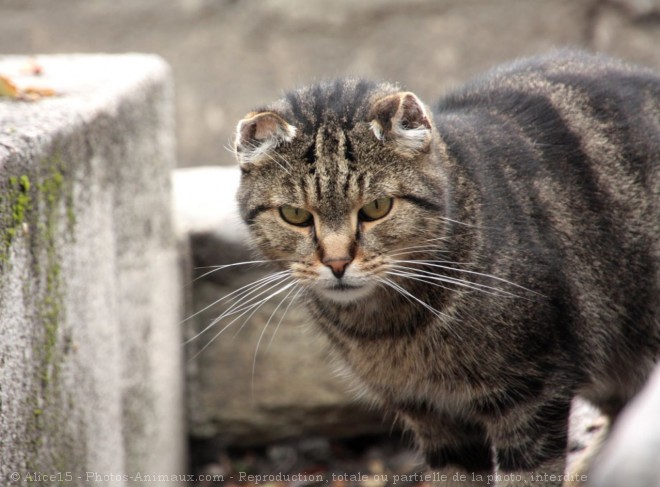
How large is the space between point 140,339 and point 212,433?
1150 millimetres

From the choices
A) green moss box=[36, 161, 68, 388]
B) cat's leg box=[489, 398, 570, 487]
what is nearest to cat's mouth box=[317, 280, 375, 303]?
cat's leg box=[489, 398, 570, 487]

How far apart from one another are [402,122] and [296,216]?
0.40 m

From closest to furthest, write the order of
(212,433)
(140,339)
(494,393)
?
(494,393) → (140,339) → (212,433)

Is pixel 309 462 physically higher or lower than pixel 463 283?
A: lower

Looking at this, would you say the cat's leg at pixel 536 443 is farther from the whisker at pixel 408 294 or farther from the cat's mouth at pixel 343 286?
the cat's mouth at pixel 343 286

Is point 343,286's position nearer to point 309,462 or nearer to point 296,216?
point 296,216

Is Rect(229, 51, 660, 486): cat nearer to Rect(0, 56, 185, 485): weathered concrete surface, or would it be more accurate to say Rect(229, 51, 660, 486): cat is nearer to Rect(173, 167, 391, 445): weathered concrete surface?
Rect(0, 56, 185, 485): weathered concrete surface

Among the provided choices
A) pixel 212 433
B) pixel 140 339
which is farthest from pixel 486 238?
pixel 212 433

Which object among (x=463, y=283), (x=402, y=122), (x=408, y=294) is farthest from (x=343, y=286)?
(x=402, y=122)

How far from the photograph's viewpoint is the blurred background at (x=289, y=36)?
686 centimetres

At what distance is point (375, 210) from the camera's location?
263 cm

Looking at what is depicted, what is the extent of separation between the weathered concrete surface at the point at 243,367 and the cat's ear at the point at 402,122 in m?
2.03

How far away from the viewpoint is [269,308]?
4.60 m

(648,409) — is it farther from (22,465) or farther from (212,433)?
(212,433)
